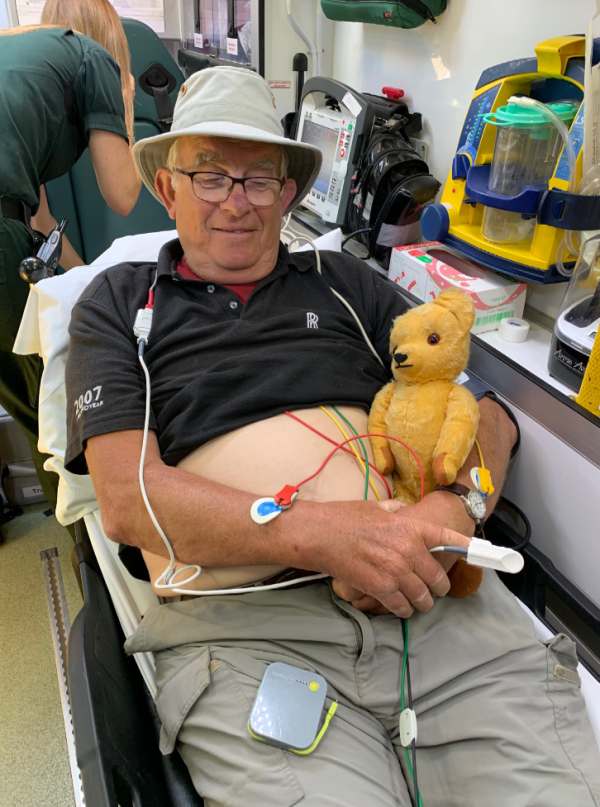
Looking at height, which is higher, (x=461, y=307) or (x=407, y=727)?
(x=461, y=307)

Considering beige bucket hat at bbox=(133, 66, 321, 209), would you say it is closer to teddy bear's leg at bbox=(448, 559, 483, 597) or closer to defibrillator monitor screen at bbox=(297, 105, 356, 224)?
defibrillator monitor screen at bbox=(297, 105, 356, 224)

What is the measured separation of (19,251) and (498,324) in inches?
47.1

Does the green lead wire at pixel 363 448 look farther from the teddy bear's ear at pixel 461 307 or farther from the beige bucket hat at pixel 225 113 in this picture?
the beige bucket hat at pixel 225 113

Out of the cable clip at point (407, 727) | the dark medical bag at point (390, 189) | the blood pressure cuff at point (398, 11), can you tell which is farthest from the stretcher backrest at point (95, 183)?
the cable clip at point (407, 727)

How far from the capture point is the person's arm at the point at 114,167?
1.74 meters

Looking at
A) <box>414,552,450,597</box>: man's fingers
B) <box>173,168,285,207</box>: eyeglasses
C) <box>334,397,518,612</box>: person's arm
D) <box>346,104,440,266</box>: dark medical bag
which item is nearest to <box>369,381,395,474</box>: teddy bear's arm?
<box>334,397,518,612</box>: person's arm

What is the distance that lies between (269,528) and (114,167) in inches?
50.6

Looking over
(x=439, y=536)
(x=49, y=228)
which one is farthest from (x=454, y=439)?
(x=49, y=228)

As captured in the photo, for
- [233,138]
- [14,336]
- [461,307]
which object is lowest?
[14,336]

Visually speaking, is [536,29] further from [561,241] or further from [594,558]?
[594,558]

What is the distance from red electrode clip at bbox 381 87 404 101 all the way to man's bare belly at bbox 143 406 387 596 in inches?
57.7

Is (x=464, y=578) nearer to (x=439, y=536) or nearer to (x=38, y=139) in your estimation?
(x=439, y=536)

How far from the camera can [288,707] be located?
875mm

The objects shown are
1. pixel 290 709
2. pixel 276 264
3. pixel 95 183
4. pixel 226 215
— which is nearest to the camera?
pixel 290 709
